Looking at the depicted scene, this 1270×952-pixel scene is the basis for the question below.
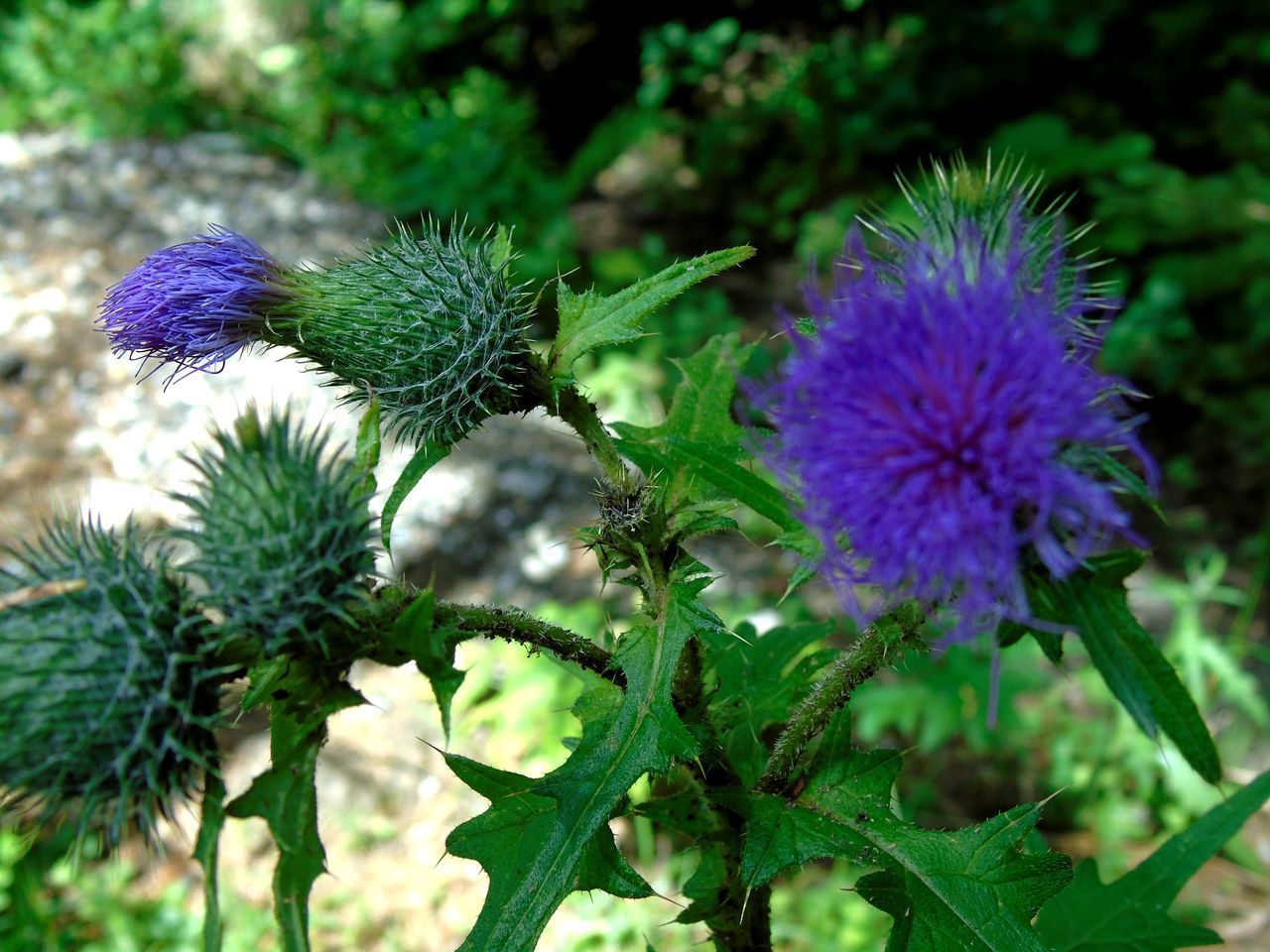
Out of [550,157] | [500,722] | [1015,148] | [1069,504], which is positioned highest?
[550,157]

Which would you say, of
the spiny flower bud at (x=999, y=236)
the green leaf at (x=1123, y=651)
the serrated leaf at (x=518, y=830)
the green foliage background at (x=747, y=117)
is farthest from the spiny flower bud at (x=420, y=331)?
the green foliage background at (x=747, y=117)

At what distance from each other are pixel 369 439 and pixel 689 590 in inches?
25.0

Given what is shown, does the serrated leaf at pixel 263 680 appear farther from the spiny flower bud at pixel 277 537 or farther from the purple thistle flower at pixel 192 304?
the purple thistle flower at pixel 192 304

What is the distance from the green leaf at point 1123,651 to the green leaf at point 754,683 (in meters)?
0.49

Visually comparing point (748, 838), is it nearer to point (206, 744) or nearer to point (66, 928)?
point (206, 744)

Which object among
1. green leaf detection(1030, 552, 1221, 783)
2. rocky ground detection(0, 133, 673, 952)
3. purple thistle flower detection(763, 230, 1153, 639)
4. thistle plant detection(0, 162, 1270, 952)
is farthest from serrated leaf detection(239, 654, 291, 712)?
rocky ground detection(0, 133, 673, 952)

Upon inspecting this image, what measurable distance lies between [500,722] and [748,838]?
127 inches

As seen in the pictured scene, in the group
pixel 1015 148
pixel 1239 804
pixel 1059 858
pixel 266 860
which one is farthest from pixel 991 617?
pixel 1015 148

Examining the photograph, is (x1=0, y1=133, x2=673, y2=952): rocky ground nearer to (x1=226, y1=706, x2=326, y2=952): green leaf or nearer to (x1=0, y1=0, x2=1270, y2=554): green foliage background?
(x1=0, y1=0, x2=1270, y2=554): green foliage background

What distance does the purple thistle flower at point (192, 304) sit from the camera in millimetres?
1840

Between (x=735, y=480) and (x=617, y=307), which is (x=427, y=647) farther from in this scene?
(x=617, y=307)

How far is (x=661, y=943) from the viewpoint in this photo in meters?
4.03

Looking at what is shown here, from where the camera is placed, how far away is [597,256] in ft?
24.7

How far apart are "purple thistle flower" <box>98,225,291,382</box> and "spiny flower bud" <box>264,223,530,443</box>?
6 cm
